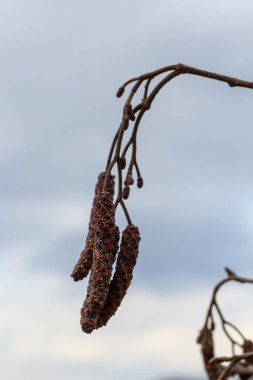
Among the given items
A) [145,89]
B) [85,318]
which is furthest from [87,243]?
[145,89]

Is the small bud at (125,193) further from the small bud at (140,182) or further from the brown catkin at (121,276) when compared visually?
the brown catkin at (121,276)

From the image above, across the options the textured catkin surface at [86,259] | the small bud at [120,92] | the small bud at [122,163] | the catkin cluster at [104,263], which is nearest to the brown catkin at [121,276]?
the catkin cluster at [104,263]

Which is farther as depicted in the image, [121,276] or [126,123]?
[126,123]

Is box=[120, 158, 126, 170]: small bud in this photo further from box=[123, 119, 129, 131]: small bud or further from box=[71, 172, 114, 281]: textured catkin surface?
box=[71, 172, 114, 281]: textured catkin surface

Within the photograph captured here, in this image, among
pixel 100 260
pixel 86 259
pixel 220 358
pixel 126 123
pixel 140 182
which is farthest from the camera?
pixel 140 182

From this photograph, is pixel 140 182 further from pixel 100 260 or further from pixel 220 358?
pixel 220 358

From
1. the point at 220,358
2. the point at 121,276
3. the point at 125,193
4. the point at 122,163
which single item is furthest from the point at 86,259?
the point at 220,358

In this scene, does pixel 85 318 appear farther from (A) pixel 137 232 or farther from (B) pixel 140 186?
(B) pixel 140 186
